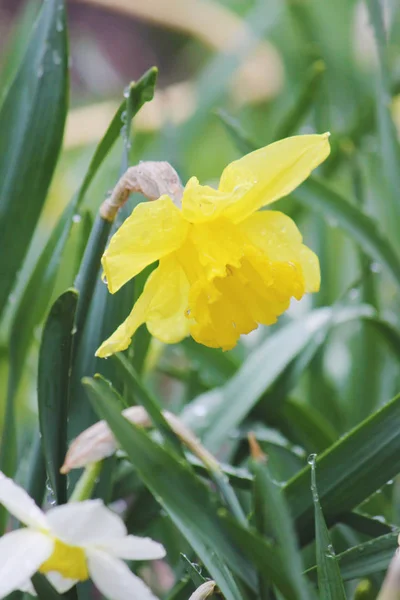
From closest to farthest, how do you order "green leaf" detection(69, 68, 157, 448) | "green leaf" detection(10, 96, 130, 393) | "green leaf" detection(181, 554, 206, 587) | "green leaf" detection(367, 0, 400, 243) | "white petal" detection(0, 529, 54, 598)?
"white petal" detection(0, 529, 54, 598) → "green leaf" detection(181, 554, 206, 587) → "green leaf" detection(69, 68, 157, 448) → "green leaf" detection(10, 96, 130, 393) → "green leaf" detection(367, 0, 400, 243)

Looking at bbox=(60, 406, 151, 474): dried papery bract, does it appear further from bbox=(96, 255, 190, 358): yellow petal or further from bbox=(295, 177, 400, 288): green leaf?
bbox=(295, 177, 400, 288): green leaf

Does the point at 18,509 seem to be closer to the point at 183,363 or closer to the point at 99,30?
the point at 183,363

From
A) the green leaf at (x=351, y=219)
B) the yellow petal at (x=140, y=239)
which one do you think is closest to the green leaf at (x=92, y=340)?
the yellow petal at (x=140, y=239)

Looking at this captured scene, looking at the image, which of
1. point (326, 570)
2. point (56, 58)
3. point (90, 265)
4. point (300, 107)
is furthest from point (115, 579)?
point (300, 107)

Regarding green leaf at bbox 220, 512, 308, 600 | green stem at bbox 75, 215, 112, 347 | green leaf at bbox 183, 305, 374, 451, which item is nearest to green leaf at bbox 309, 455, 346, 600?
green leaf at bbox 220, 512, 308, 600

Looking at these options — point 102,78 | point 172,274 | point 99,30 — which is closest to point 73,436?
point 172,274

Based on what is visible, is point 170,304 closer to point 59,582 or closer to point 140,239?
point 140,239
